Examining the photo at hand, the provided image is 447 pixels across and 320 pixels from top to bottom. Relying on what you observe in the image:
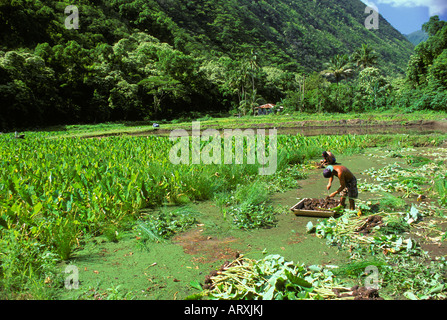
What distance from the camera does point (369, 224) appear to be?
3.89m

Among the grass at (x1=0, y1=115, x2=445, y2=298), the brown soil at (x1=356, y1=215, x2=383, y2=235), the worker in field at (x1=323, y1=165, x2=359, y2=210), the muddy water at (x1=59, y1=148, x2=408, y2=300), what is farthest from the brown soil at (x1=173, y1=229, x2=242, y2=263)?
the worker in field at (x1=323, y1=165, x2=359, y2=210)

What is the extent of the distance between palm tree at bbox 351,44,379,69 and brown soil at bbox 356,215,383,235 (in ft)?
182

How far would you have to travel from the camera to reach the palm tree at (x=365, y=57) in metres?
52.0

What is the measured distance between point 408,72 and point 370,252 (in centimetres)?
4132

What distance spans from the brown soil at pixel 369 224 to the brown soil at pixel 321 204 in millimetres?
592

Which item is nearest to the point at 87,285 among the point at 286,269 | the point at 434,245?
the point at 286,269

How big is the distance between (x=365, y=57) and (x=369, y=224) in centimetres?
5631

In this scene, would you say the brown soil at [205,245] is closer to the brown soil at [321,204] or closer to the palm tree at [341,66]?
the brown soil at [321,204]

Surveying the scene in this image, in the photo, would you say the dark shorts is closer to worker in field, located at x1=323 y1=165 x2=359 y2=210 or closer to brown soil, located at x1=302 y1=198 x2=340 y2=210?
worker in field, located at x1=323 y1=165 x2=359 y2=210

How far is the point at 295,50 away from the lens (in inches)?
4247

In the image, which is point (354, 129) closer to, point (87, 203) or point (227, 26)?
point (87, 203)

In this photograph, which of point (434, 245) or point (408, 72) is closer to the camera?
point (434, 245)

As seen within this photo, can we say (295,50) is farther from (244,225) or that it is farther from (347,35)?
(244,225)

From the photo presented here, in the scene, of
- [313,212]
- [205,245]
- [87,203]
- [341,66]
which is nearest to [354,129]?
[313,212]
